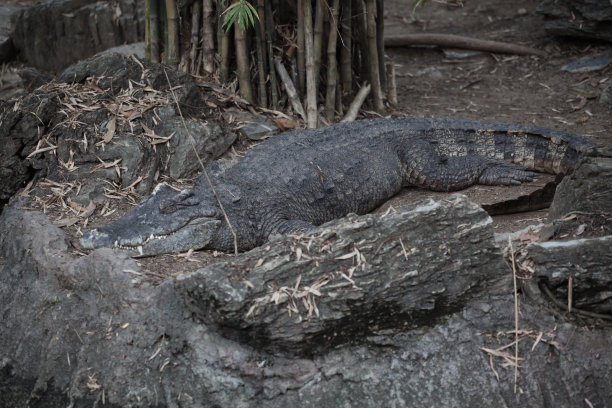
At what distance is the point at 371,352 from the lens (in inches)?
125

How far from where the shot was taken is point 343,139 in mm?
5074

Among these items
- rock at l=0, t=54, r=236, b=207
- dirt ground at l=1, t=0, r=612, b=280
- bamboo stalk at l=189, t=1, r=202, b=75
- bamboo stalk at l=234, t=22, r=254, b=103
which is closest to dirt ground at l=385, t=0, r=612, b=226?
dirt ground at l=1, t=0, r=612, b=280

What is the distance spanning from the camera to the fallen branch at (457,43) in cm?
782

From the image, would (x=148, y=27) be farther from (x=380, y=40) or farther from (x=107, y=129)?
(x=380, y=40)

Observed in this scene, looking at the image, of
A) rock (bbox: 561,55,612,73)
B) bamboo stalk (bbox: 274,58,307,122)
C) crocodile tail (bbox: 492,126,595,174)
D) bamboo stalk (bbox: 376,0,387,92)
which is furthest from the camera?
rock (bbox: 561,55,612,73)

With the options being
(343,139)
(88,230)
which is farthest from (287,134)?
(88,230)

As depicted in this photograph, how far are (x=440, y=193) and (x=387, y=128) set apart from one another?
684 mm

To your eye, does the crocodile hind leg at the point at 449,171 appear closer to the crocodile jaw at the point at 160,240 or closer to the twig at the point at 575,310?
the crocodile jaw at the point at 160,240

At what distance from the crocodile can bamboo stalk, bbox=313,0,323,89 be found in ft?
2.58

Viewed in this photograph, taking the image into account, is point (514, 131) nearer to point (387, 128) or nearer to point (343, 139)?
point (387, 128)

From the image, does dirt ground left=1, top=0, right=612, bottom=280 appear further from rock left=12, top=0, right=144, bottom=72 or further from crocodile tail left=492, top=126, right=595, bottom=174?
rock left=12, top=0, right=144, bottom=72

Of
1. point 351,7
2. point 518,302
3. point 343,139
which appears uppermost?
point 351,7

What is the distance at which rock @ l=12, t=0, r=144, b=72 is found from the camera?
7.89 meters

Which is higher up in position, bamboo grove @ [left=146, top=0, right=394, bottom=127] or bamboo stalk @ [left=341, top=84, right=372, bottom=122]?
bamboo grove @ [left=146, top=0, right=394, bottom=127]
